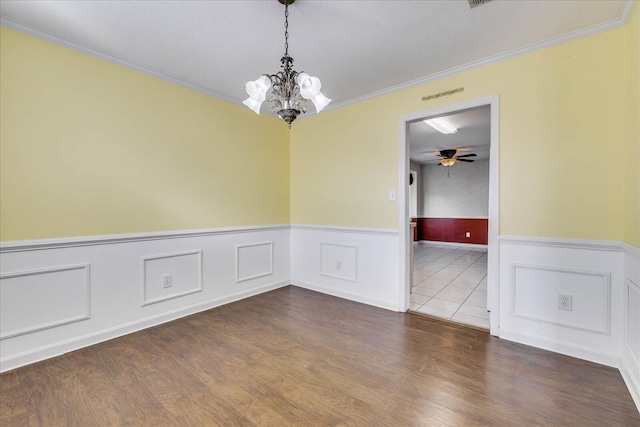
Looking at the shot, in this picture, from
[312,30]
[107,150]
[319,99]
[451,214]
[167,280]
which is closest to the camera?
[319,99]

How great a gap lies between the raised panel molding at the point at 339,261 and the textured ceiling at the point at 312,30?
1952 mm

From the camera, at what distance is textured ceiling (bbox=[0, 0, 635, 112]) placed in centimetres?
175

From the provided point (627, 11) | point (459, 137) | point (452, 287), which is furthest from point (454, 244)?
point (627, 11)

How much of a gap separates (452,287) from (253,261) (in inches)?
106

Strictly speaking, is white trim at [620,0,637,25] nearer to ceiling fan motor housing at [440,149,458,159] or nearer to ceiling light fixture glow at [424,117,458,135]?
ceiling light fixture glow at [424,117,458,135]

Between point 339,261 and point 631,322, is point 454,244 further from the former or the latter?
point 631,322

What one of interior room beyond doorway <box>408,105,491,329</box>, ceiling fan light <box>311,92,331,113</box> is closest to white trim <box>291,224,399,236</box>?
interior room beyond doorway <box>408,105,491,329</box>

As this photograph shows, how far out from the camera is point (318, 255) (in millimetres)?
3621

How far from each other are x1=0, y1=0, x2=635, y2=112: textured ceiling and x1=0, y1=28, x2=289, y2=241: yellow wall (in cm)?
23

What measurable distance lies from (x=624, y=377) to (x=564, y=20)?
7.78ft

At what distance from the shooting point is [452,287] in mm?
3746

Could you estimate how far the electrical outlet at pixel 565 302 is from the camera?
203 cm


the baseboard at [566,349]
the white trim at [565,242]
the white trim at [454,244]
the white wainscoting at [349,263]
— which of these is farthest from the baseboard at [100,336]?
the white trim at [454,244]

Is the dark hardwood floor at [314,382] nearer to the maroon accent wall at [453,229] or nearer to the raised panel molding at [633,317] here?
the raised panel molding at [633,317]
